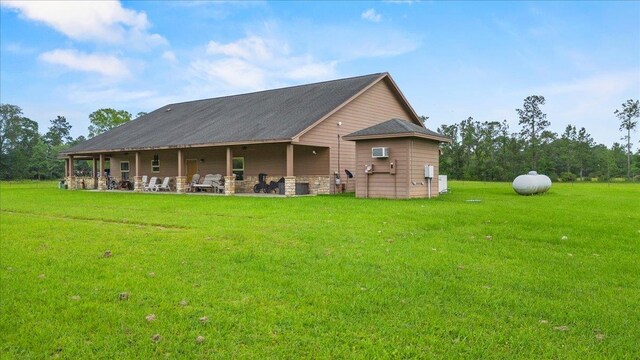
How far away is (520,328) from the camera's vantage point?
11.5 feet

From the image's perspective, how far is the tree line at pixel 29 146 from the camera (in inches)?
2323

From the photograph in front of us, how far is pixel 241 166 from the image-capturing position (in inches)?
902

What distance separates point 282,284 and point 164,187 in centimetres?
2062

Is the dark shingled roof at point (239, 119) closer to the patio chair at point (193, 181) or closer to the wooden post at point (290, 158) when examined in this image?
the wooden post at point (290, 158)

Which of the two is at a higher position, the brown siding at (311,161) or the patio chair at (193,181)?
the brown siding at (311,161)

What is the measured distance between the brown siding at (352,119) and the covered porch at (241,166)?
728 millimetres

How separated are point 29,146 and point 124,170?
4941 centimetres

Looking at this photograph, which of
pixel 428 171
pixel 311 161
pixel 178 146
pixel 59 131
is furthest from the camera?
pixel 59 131

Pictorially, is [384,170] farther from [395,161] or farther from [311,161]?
[311,161]

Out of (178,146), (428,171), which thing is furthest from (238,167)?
(428,171)

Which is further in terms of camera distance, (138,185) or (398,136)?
(138,185)

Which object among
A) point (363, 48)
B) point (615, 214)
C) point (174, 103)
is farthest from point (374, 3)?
point (174, 103)

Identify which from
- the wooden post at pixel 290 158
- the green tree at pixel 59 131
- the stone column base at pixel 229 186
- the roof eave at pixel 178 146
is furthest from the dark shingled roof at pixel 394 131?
the green tree at pixel 59 131

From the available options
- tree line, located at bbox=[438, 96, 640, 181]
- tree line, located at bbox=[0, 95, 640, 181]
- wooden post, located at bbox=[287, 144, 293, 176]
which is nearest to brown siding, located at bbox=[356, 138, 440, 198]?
wooden post, located at bbox=[287, 144, 293, 176]
